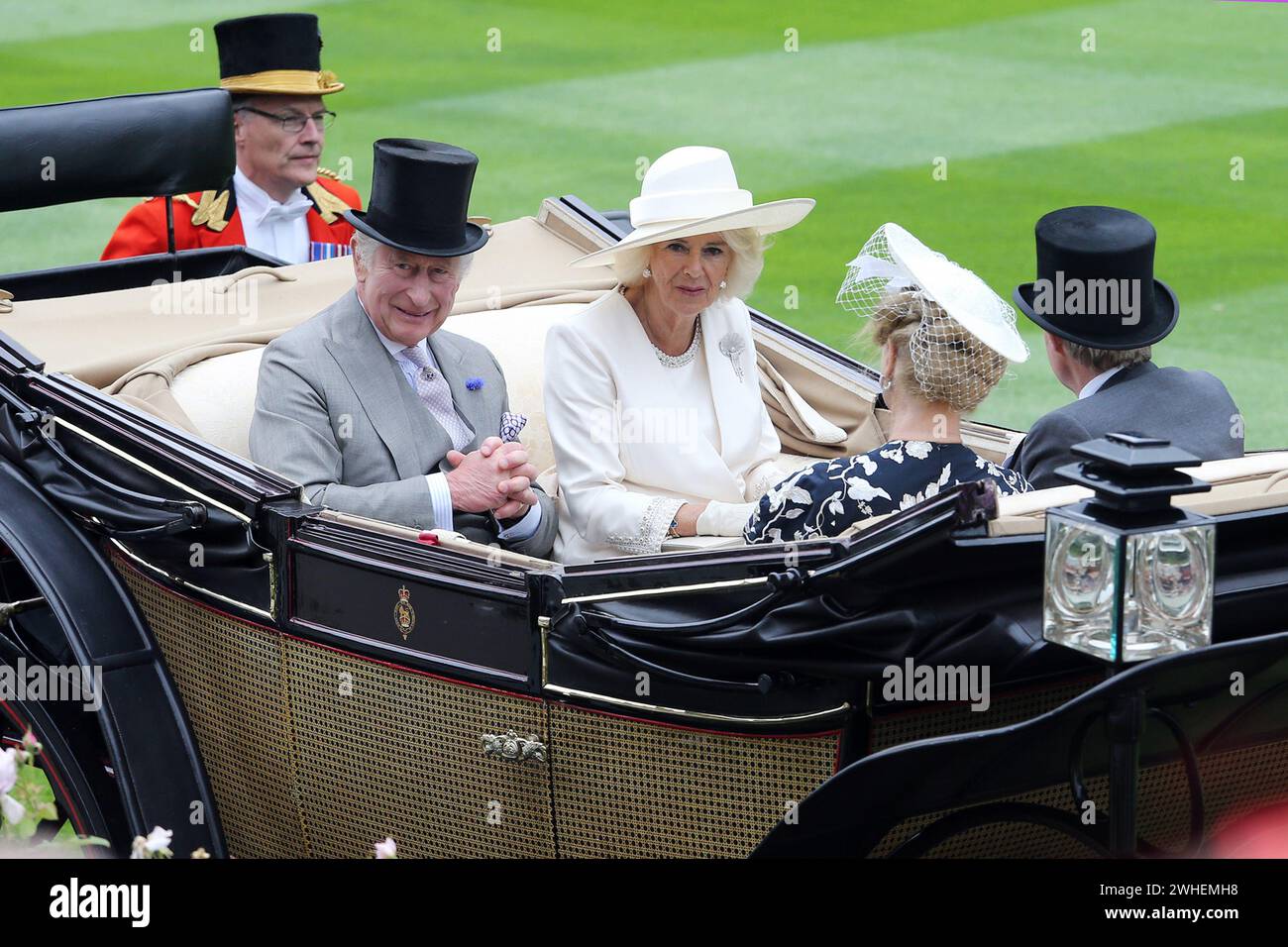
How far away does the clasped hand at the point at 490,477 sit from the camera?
12.1 feet

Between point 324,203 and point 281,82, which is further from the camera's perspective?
point 324,203

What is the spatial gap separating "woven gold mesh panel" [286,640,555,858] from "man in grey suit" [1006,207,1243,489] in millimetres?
1168

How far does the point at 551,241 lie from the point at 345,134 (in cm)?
757

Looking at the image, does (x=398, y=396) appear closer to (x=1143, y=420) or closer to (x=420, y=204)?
(x=420, y=204)

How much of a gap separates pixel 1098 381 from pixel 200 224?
3.18 meters

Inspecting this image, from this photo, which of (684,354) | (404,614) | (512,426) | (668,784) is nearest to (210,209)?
(512,426)

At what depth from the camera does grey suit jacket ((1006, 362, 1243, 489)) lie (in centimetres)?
339

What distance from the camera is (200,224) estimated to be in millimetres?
5652

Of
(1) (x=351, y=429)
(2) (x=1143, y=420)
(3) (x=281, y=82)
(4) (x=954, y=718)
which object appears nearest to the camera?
(4) (x=954, y=718)

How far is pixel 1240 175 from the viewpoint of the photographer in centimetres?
1091

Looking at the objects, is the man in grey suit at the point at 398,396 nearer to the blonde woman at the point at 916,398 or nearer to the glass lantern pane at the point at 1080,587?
the blonde woman at the point at 916,398

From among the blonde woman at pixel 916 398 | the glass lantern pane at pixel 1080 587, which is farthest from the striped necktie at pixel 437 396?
the glass lantern pane at pixel 1080 587

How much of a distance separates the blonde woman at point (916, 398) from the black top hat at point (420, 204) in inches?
43.8
